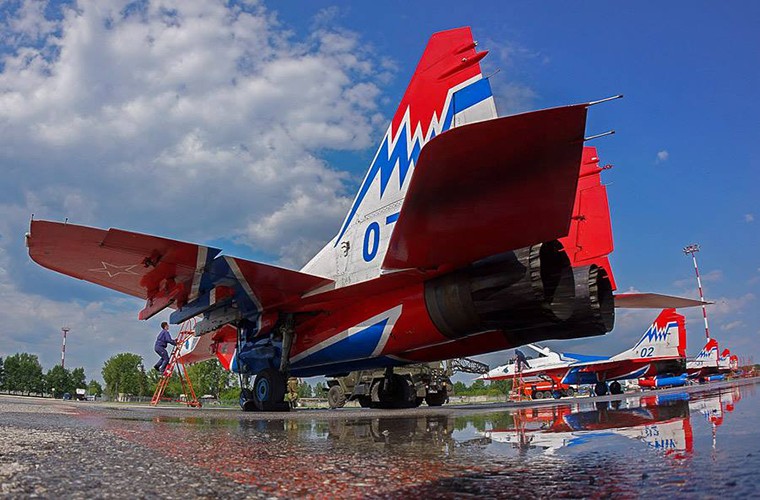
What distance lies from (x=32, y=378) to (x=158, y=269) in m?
88.6

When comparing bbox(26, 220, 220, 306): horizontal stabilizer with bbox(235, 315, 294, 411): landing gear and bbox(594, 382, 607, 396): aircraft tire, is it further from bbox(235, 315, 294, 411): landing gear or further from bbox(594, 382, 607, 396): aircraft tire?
bbox(594, 382, 607, 396): aircraft tire

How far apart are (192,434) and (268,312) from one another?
174 inches

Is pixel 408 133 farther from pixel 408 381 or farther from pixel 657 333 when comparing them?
pixel 657 333

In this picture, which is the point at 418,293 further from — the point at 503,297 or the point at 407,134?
the point at 407,134

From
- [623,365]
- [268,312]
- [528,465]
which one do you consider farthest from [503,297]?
[623,365]

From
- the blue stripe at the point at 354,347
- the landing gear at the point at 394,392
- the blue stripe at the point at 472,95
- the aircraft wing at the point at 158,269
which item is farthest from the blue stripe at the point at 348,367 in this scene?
the blue stripe at the point at 472,95

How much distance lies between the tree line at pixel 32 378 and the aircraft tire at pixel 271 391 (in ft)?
251

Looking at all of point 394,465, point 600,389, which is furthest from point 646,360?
point 394,465

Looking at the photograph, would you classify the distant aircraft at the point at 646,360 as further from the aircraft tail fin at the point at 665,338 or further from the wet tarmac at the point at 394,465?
the wet tarmac at the point at 394,465

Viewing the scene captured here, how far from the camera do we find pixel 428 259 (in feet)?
16.9

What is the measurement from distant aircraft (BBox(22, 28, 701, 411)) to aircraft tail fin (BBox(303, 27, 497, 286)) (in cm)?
2

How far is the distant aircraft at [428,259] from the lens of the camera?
3.88 m

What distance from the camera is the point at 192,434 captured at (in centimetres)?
353

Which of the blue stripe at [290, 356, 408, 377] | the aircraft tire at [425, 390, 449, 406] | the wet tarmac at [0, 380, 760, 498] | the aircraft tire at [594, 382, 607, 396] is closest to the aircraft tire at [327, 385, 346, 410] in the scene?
the aircraft tire at [425, 390, 449, 406]
